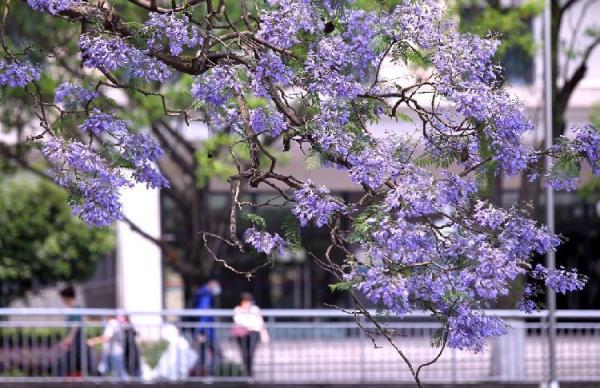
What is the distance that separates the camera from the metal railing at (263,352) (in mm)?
16109

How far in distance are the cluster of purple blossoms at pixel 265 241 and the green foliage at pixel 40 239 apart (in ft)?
53.6

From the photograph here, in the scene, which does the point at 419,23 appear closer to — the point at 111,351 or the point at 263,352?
the point at 111,351

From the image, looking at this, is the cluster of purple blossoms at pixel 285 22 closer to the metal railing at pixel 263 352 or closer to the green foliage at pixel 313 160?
the green foliage at pixel 313 160

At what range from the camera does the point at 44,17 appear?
718 inches

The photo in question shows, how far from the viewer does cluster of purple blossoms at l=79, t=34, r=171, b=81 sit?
23.8ft

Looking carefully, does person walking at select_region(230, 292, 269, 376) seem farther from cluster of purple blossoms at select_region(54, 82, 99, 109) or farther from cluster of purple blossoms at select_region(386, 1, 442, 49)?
cluster of purple blossoms at select_region(386, 1, 442, 49)

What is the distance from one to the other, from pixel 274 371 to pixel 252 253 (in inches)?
376

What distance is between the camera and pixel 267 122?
24.8 ft

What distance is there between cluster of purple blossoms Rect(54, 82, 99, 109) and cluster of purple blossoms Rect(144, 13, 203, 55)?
3.22 feet

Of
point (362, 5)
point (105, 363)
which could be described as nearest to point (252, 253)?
point (362, 5)

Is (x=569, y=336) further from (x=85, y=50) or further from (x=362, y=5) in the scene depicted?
(x=85, y=50)

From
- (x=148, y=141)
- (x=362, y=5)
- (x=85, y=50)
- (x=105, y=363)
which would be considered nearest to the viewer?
(x=85, y=50)

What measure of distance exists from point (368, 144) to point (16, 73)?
85.1 inches

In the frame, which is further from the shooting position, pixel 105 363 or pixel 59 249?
pixel 59 249
